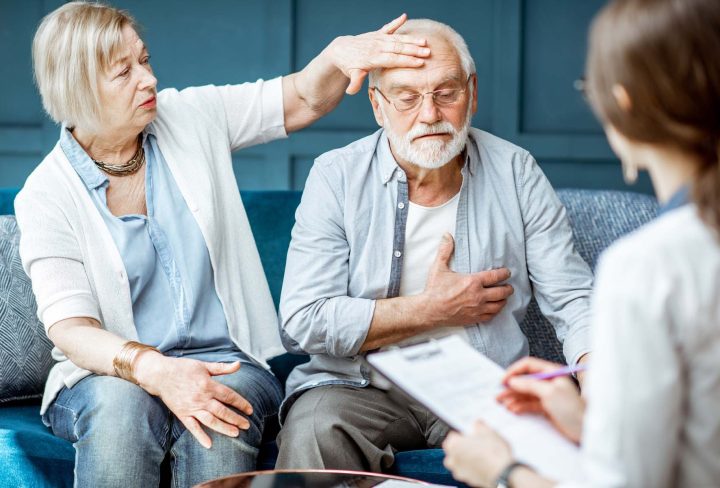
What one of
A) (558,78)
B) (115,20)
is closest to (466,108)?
(115,20)

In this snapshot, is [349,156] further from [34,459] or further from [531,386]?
[531,386]

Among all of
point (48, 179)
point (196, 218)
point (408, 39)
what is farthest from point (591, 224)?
point (48, 179)

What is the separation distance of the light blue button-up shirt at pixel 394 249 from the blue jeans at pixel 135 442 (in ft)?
0.85

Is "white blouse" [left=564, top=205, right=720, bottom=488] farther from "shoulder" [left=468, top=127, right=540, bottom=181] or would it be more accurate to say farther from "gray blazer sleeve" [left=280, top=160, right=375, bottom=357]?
"shoulder" [left=468, top=127, right=540, bottom=181]

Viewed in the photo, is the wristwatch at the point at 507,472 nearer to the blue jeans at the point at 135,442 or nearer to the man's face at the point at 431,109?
the blue jeans at the point at 135,442

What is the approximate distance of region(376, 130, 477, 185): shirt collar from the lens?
2.34 m

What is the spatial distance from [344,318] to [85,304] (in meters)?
0.59

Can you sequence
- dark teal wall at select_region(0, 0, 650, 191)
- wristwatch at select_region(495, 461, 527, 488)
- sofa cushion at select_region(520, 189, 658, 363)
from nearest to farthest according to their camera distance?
wristwatch at select_region(495, 461, 527, 488) → sofa cushion at select_region(520, 189, 658, 363) → dark teal wall at select_region(0, 0, 650, 191)

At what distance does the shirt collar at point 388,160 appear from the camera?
7.67ft

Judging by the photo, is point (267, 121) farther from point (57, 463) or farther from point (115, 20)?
point (57, 463)

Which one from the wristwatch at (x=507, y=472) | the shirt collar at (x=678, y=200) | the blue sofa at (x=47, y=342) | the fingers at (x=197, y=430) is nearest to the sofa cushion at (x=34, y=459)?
the blue sofa at (x=47, y=342)

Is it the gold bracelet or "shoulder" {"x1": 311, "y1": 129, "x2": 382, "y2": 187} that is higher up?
"shoulder" {"x1": 311, "y1": 129, "x2": 382, "y2": 187}

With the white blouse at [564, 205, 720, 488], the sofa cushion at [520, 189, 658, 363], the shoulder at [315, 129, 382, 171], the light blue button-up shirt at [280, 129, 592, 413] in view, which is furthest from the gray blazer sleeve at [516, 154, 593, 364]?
the white blouse at [564, 205, 720, 488]

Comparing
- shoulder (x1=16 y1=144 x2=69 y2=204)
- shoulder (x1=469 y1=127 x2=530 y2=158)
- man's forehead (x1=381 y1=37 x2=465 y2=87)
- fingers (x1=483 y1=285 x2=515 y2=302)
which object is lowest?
fingers (x1=483 y1=285 x2=515 y2=302)
